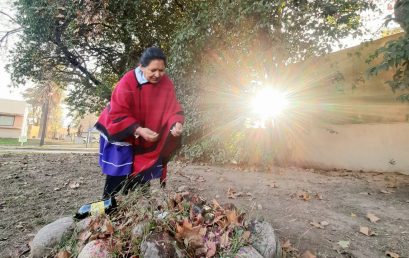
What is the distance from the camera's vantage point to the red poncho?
3168 millimetres

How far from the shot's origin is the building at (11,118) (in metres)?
34.1

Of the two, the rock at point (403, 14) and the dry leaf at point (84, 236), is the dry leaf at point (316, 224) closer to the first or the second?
the dry leaf at point (84, 236)

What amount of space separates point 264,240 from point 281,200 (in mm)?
2241

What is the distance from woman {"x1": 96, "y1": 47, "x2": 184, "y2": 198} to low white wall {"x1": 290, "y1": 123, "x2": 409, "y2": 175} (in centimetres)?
656

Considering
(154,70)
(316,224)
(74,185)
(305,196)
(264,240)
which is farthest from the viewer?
(74,185)

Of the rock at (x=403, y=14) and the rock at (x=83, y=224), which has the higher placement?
the rock at (x=403, y=14)

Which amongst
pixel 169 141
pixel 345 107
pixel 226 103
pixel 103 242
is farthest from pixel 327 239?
pixel 345 107

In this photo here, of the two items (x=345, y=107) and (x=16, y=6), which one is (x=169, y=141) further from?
(x=16, y=6)

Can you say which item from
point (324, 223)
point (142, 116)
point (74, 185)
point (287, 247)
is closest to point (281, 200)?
point (324, 223)

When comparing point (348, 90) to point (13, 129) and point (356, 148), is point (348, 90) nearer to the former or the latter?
point (356, 148)

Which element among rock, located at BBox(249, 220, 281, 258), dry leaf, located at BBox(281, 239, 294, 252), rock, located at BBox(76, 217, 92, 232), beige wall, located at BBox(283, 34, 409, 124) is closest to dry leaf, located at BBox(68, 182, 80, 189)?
rock, located at BBox(76, 217, 92, 232)

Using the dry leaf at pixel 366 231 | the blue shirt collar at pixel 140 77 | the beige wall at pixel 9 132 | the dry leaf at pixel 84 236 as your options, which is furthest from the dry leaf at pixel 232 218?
the beige wall at pixel 9 132

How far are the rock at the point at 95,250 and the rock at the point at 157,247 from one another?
0.32m

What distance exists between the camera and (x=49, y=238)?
3.09 meters
